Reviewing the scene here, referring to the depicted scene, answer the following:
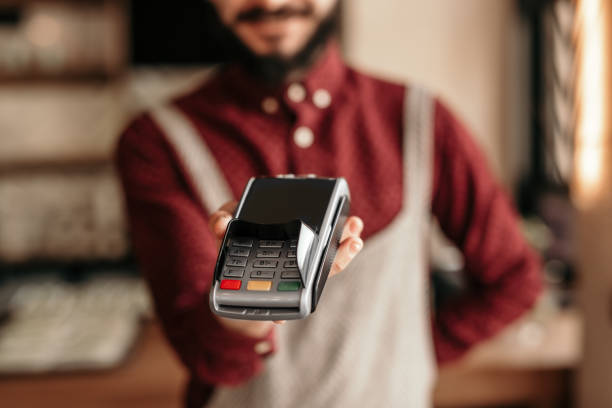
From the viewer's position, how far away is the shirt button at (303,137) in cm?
39

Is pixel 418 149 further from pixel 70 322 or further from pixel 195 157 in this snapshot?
pixel 70 322

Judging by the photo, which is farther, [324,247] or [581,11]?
[581,11]

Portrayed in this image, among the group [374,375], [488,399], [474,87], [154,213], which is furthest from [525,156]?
[154,213]

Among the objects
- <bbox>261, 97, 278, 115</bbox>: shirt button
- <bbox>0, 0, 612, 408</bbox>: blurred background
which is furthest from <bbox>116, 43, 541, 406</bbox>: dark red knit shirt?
<bbox>0, 0, 612, 408</bbox>: blurred background

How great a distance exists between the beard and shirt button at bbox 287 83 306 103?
0.01 metres

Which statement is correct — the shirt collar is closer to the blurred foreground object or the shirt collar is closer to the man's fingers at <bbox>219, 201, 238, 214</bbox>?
the man's fingers at <bbox>219, 201, 238, 214</bbox>

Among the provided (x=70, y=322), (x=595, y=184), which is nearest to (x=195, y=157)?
(x=595, y=184)

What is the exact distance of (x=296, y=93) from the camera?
41cm

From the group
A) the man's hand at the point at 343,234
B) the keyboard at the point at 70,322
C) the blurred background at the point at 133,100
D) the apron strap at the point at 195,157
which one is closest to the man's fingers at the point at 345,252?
the man's hand at the point at 343,234

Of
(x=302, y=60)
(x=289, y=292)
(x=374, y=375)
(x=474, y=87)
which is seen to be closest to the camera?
(x=289, y=292)

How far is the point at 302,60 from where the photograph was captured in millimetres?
381

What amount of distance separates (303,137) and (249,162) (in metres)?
0.04

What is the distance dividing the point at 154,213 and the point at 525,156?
2.05 m

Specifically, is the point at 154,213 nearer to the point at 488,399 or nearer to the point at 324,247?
the point at 324,247
